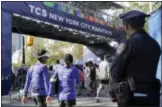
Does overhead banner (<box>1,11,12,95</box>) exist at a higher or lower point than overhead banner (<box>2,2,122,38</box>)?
lower

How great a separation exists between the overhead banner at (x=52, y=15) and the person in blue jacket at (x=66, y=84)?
3.95 meters

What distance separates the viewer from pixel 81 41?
22.1 m

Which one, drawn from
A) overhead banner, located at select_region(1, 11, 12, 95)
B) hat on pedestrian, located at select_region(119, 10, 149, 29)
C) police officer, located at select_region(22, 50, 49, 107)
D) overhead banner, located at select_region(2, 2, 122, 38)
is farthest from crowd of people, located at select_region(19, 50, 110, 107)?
hat on pedestrian, located at select_region(119, 10, 149, 29)

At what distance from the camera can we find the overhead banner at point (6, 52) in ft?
36.4

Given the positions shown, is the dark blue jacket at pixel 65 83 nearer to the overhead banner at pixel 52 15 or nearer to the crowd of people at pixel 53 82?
→ the crowd of people at pixel 53 82

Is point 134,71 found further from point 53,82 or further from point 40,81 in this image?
point 40,81

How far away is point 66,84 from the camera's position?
26.0ft

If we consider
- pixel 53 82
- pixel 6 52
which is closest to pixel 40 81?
pixel 53 82

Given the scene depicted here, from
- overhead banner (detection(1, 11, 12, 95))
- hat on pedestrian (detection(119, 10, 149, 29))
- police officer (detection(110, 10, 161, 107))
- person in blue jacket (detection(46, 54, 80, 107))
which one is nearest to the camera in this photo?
police officer (detection(110, 10, 161, 107))

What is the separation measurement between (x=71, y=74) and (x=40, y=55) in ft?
2.71

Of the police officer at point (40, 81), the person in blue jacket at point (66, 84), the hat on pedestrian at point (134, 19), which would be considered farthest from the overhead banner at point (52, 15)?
the hat on pedestrian at point (134, 19)

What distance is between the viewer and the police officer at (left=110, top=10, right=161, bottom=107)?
3.75 metres

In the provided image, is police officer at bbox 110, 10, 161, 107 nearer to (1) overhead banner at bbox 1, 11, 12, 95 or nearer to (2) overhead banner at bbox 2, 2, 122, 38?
(1) overhead banner at bbox 1, 11, 12, 95

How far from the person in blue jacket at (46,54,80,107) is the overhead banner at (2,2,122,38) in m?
3.95
